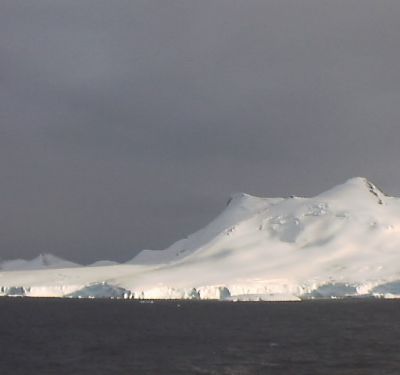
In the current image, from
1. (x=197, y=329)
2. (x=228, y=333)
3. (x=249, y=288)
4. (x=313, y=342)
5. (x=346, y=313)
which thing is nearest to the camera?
(x=313, y=342)

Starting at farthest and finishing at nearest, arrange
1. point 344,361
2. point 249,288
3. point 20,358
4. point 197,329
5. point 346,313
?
point 249,288, point 346,313, point 197,329, point 20,358, point 344,361

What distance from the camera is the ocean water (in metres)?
60.8

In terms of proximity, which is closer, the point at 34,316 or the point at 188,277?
the point at 34,316

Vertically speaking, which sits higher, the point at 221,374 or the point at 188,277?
the point at 188,277

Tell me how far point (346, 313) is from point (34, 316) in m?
57.4

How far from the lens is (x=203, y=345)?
7869cm

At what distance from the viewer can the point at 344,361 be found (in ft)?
206

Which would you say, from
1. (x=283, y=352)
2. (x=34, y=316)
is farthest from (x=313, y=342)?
(x=34, y=316)

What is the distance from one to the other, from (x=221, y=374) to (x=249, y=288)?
432 ft

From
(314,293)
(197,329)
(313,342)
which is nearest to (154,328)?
(197,329)

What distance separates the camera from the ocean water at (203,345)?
6078 centimetres

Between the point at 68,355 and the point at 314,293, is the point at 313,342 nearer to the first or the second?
the point at 68,355

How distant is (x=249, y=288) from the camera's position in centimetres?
18800

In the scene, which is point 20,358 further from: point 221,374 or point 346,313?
point 346,313
